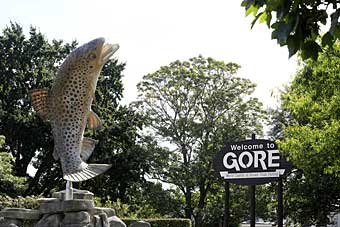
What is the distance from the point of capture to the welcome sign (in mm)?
16562

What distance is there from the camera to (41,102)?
14547mm

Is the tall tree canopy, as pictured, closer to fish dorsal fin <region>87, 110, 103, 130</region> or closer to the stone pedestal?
fish dorsal fin <region>87, 110, 103, 130</region>

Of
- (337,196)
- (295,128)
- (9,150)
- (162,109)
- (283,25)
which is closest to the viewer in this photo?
(283,25)

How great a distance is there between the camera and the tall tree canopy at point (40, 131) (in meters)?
32.2

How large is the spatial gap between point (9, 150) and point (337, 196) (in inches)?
709

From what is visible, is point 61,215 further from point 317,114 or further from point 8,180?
point 8,180

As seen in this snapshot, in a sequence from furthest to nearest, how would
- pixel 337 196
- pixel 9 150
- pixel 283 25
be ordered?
pixel 9 150 → pixel 337 196 → pixel 283 25

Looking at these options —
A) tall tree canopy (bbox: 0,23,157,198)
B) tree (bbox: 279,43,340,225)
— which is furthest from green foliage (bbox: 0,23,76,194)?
tree (bbox: 279,43,340,225)

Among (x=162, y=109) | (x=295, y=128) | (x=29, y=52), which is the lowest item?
(x=295, y=128)

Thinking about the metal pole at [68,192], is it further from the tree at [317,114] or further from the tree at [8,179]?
the tree at [8,179]

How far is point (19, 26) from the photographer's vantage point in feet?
115

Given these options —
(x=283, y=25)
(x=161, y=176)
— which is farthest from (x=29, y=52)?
(x=283, y=25)

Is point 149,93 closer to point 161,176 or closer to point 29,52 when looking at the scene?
point 161,176

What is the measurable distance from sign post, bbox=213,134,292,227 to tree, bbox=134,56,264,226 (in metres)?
16.0
